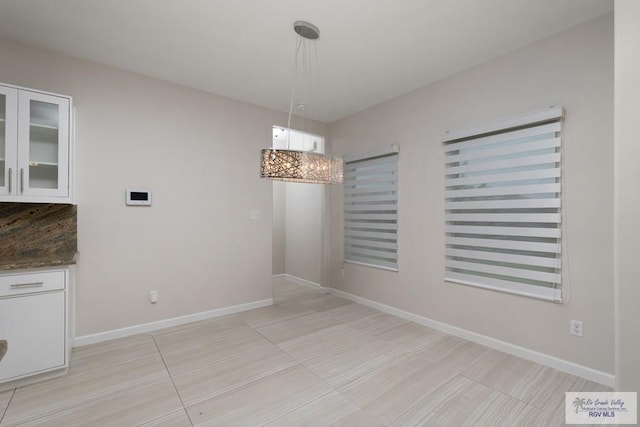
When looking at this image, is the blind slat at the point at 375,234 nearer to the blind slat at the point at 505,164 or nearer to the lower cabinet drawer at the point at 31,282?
the blind slat at the point at 505,164

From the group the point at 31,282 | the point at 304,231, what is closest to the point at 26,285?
the point at 31,282

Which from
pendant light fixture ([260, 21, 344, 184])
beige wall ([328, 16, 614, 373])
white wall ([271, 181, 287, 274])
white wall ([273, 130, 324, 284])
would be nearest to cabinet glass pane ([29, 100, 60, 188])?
pendant light fixture ([260, 21, 344, 184])

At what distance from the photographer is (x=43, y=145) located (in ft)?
7.50

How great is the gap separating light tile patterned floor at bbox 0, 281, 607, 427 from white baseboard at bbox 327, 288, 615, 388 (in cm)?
7

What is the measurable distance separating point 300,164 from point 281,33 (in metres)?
1.14

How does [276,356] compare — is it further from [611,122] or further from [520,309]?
[611,122]

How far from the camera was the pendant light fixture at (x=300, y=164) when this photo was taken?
2.06 m

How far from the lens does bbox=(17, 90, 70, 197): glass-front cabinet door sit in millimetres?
2172

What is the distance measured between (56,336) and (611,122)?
4352 millimetres

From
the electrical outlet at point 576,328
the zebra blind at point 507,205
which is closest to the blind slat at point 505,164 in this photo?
the zebra blind at point 507,205

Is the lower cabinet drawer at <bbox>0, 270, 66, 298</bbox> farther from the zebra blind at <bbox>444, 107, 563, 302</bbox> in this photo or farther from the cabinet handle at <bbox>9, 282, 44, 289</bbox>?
the zebra blind at <bbox>444, 107, 563, 302</bbox>

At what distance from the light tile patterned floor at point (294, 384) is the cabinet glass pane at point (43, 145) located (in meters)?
1.54

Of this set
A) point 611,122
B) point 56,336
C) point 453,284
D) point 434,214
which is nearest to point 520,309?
point 453,284

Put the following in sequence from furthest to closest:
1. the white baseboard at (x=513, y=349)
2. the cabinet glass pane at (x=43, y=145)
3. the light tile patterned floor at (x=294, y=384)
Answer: the cabinet glass pane at (x=43, y=145)
the white baseboard at (x=513, y=349)
the light tile patterned floor at (x=294, y=384)
